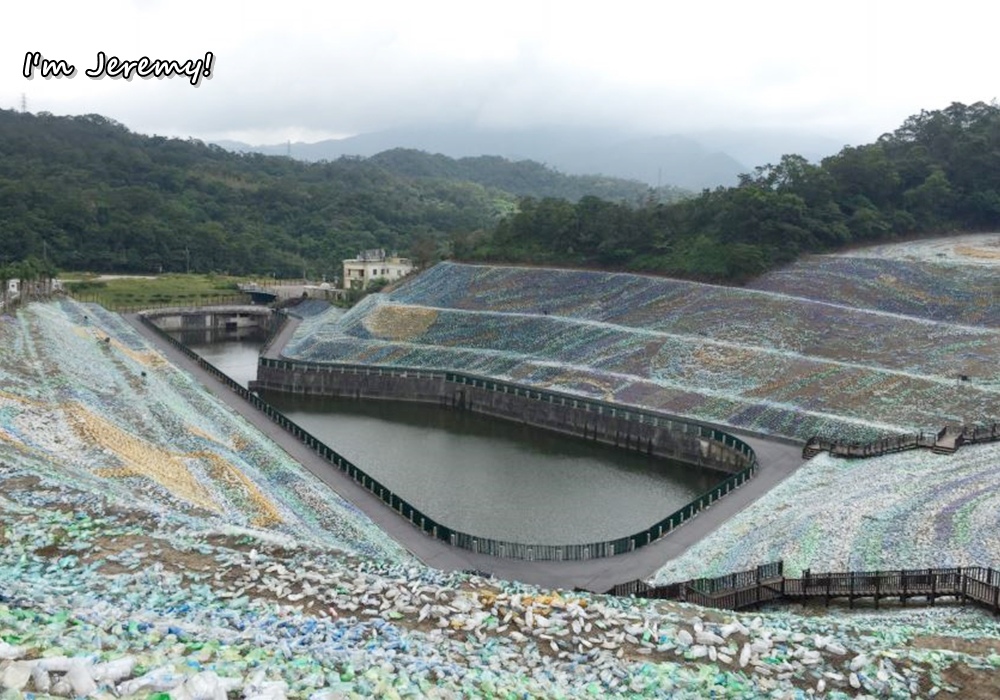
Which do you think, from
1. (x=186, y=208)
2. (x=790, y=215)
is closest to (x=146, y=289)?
(x=186, y=208)

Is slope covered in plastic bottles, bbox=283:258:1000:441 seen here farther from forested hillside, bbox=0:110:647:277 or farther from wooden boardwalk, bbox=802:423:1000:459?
forested hillside, bbox=0:110:647:277

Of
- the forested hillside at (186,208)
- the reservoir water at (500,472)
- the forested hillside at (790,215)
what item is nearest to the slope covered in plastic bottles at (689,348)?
the forested hillside at (790,215)

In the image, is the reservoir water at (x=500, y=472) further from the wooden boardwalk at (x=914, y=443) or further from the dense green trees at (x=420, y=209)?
the dense green trees at (x=420, y=209)

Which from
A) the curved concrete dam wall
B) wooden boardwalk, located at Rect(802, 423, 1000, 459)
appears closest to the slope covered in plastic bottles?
the curved concrete dam wall

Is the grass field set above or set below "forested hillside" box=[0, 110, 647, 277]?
below

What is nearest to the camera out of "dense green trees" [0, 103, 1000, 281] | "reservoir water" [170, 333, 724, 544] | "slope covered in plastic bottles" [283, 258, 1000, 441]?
"reservoir water" [170, 333, 724, 544]

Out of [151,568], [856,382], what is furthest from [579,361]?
[151,568]
